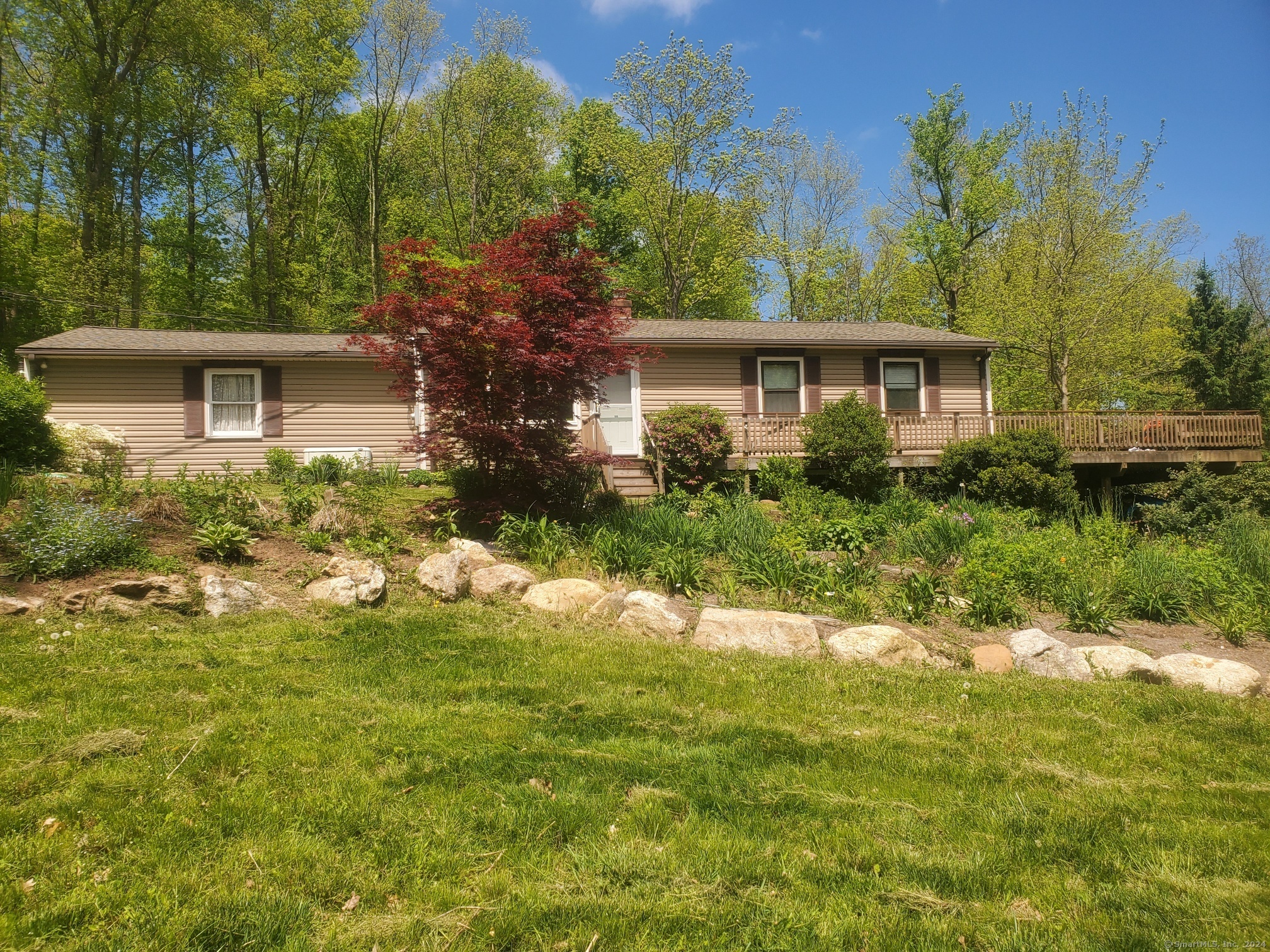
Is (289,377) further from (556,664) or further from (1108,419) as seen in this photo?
(1108,419)

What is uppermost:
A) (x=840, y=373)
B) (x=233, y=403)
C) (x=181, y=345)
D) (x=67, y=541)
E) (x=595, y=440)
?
(x=181, y=345)

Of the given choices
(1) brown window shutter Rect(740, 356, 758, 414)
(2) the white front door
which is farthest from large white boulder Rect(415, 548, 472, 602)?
(1) brown window shutter Rect(740, 356, 758, 414)

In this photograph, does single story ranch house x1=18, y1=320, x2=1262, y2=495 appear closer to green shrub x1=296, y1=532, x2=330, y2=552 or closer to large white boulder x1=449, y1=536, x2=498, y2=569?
large white boulder x1=449, y1=536, x2=498, y2=569

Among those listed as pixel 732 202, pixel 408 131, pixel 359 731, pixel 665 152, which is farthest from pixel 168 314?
pixel 359 731

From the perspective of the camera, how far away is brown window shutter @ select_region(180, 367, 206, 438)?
15.3 metres

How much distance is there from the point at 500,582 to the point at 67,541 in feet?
12.5

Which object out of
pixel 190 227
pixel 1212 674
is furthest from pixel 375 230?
pixel 1212 674

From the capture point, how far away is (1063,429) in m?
16.5

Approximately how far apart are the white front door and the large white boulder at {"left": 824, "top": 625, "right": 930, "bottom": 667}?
1074cm

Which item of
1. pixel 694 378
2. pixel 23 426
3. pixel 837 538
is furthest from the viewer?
pixel 694 378

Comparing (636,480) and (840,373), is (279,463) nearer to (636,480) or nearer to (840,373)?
(636,480)

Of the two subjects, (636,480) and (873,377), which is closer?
(636,480)

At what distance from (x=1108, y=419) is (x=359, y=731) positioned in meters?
17.6

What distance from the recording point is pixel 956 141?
2938 centimetres
